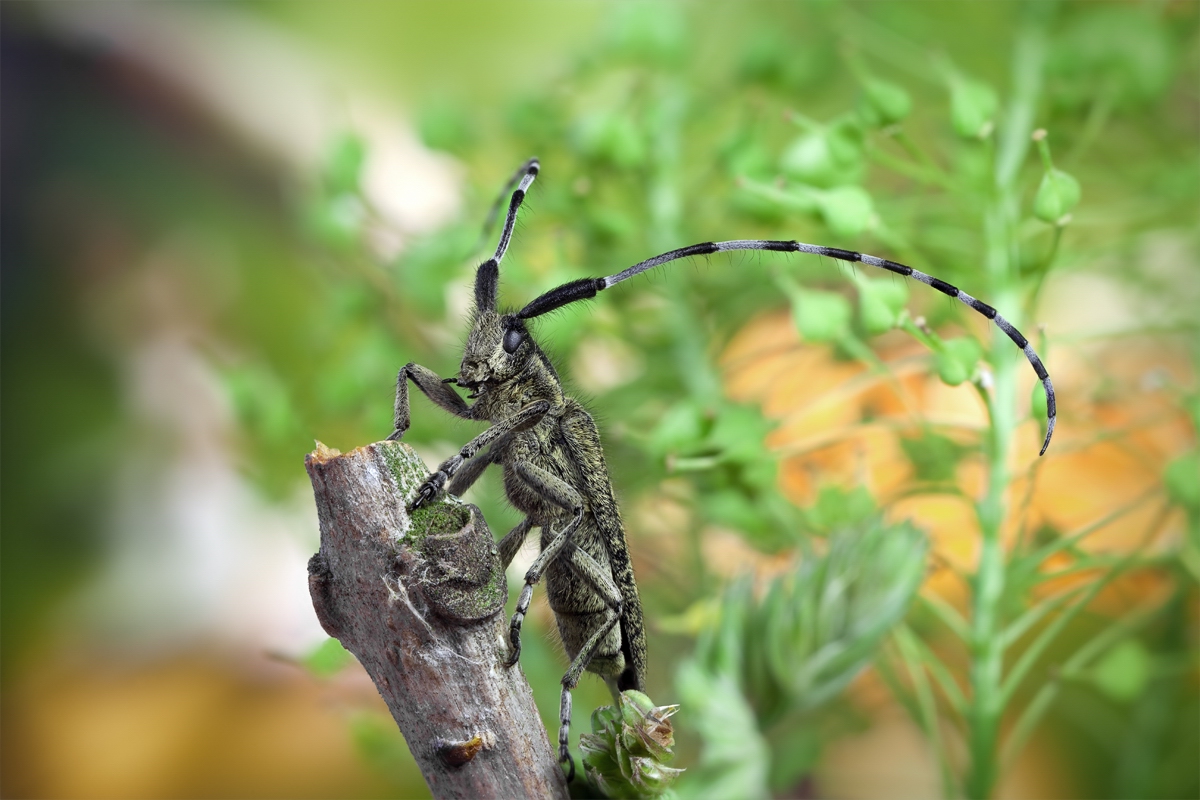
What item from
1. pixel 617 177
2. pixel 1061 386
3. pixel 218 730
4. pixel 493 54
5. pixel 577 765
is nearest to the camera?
pixel 577 765

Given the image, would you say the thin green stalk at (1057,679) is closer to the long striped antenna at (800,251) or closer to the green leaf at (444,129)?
the long striped antenna at (800,251)

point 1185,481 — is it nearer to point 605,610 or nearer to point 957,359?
point 957,359

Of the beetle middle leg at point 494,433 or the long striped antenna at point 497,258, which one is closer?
the beetle middle leg at point 494,433


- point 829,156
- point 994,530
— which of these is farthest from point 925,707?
point 829,156

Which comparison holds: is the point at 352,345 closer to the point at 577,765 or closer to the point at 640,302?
the point at 640,302

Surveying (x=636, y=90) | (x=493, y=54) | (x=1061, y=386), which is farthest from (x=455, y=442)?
(x=493, y=54)

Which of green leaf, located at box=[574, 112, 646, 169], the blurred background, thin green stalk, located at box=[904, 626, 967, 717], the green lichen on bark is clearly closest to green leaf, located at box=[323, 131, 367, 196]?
the blurred background

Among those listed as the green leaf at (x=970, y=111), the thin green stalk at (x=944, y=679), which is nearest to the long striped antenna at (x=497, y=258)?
the green leaf at (x=970, y=111)
